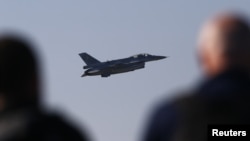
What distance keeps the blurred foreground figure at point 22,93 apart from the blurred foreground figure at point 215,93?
20.9 inches

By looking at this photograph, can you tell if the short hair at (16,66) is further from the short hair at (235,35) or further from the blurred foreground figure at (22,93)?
the short hair at (235,35)

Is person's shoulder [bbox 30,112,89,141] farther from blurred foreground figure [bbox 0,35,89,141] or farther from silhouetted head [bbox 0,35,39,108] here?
silhouetted head [bbox 0,35,39,108]

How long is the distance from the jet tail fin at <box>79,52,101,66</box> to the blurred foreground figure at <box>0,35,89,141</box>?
393 ft

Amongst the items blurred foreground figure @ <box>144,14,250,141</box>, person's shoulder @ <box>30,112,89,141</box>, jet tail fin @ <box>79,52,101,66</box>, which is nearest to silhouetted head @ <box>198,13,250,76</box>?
blurred foreground figure @ <box>144,14,250,141</box>

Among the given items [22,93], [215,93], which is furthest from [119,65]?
[215,93]

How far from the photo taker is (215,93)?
211 inches

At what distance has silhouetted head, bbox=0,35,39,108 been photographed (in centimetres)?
542

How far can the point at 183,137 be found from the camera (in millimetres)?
5273

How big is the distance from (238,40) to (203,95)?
0.39 meters

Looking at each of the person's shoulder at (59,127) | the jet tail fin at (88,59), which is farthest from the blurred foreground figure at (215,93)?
the jet tail fin at (88,59)

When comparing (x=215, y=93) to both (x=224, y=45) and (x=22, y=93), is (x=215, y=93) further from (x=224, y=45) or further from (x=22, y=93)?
(x=22, y=93)

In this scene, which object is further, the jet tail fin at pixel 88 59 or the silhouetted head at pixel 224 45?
the jet tail fin at pixel 88 59

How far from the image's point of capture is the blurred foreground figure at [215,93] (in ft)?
17.5

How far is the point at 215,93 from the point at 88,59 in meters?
126
